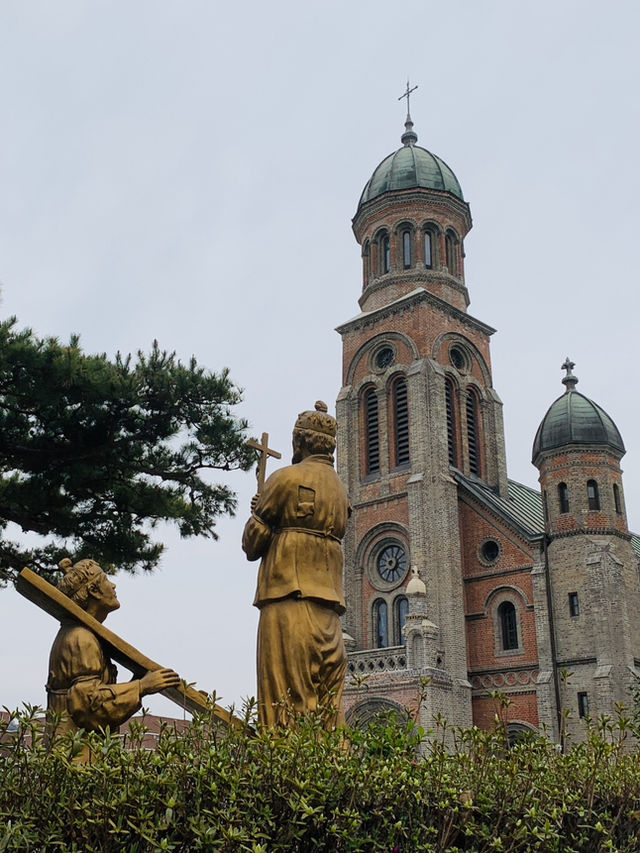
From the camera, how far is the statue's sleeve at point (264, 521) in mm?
6180

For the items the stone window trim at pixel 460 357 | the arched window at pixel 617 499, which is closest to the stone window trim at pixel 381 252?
the stone window trim at pixel 460 357

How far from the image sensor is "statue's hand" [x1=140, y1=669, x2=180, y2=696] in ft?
18.0

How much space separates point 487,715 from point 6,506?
19.5 meters

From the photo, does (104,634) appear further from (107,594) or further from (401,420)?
(401,420)

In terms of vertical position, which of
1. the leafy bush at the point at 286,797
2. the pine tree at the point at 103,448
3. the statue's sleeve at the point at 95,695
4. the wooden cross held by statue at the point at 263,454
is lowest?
the leafy bush at the point at 286,797

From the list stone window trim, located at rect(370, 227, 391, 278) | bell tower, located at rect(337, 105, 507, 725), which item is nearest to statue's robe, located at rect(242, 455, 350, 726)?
bell tower, located at rect(337, 105, 507, 725)

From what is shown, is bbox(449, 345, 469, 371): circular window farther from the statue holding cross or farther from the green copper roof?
the statue holding cross

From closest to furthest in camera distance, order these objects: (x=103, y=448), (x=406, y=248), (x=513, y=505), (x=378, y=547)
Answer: (x=103, y=448), (x=378, y=547), (x=513, y=505), (x=406, y=248)

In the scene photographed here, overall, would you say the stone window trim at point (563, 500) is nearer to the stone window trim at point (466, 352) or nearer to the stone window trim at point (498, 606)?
the stone window trim at point (498, 606)

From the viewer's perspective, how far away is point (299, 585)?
5945 mm

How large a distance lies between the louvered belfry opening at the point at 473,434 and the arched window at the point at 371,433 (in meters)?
3.43

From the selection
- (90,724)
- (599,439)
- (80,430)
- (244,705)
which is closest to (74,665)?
(90,724)

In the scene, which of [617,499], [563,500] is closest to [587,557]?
[563,500]

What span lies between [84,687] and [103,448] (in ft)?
22.9
